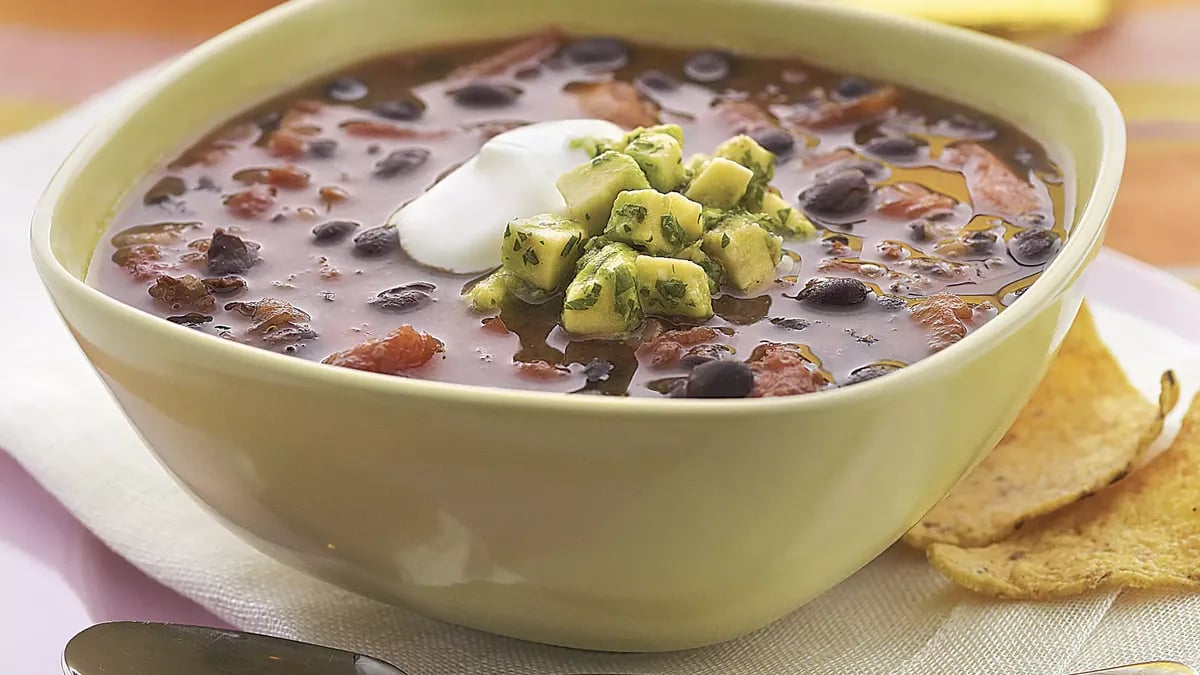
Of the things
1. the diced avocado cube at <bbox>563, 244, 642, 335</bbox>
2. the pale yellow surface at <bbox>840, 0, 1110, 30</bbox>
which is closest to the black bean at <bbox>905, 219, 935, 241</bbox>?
the diced avocado cube at <bbox>563, 244, 642, 335</bbox>

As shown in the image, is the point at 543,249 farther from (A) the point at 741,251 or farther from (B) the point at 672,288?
(A) the point at 741,251

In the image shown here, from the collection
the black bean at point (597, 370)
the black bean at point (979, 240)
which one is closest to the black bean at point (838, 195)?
the black bean at point (979, 240)

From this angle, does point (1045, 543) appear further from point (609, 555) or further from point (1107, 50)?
point (1107, 50)

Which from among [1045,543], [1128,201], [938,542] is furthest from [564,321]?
[1128,201]

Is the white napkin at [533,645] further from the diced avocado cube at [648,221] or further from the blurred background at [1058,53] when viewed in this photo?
the blurred background at [1058,53]

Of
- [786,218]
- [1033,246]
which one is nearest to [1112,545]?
[1033,246]
